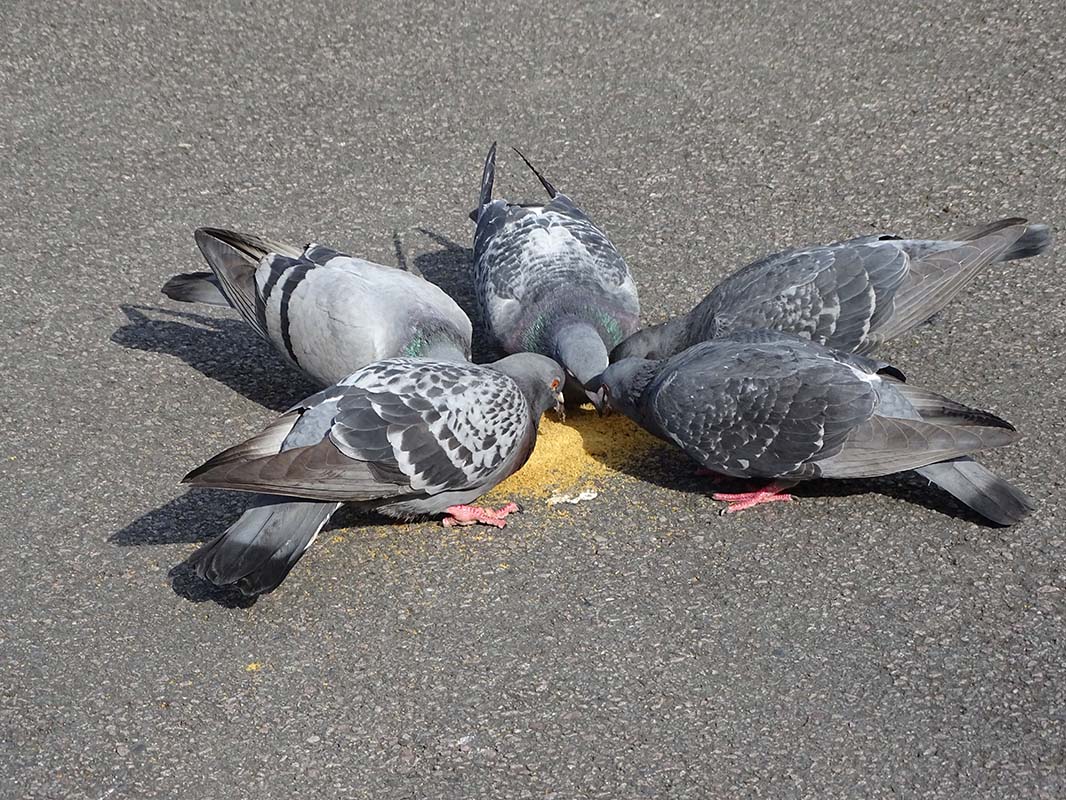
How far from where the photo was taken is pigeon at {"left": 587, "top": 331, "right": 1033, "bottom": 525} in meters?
4.69

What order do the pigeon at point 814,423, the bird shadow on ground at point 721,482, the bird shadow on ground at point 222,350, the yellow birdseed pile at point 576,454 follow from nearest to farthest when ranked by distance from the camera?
the pigeon at point 814,423 → the bird shadow on ground at point 721,482 → the yellow birdseed pile at point 576,454 → the bird shadow on ground at point 222,350

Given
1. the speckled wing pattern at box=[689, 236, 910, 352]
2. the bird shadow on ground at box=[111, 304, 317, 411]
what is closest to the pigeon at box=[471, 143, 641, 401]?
the speckled wing pattern at box=[689, 236, 910, 352]

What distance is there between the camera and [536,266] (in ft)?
20.4

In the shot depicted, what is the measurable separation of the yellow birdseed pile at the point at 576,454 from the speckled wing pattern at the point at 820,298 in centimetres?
57

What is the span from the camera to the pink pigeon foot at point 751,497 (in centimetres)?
500

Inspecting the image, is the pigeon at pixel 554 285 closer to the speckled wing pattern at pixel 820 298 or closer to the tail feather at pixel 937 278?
the speckled wing pattern at pixel 820 298

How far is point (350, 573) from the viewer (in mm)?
4758

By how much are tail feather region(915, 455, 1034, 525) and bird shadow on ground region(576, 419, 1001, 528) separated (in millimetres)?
99

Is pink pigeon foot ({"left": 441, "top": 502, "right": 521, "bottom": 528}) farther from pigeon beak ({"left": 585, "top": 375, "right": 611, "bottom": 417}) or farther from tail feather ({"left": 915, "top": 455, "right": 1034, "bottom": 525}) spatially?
tail feather ({"left": 915, "top": 455, "right": 1034, "bottom": 525})

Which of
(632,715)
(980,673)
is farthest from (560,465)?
(980,673)

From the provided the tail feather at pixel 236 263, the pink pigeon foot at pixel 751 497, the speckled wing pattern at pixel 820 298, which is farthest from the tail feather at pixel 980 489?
the tail feather at pixel 236 263

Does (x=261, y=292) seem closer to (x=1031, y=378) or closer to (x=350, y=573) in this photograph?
(x=350, y=573)

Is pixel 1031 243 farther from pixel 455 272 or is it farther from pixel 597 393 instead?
pixel 455 272

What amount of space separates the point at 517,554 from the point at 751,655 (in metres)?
1.01
